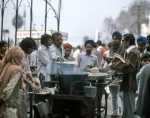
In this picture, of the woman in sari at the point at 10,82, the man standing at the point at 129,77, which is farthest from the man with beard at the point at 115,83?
the woman in sari at the point at 10,82

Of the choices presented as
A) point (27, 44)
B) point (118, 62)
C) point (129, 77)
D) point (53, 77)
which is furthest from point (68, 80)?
point (129, 77)

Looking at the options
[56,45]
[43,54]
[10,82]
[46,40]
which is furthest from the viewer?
[56,45]

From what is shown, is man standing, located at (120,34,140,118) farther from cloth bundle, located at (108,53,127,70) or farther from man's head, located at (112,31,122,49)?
man's head, located at (112,31,122,49)

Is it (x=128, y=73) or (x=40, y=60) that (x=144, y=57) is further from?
(x=40, y=60)

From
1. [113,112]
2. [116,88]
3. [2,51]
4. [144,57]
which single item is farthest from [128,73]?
[2,51]

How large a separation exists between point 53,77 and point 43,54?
1.86m

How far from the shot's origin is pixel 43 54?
862 cm

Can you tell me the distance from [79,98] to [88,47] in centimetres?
347

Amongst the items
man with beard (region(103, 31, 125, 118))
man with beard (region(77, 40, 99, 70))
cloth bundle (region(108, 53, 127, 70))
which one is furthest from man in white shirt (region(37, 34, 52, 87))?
cloth bundle (region(108, 53, 127, 70))

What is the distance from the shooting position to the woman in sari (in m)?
5.10

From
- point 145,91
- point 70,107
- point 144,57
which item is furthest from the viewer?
point 70,107

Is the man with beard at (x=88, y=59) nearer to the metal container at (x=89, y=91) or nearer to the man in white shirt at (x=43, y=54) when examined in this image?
the man in white shirt at (x=43, y=54)

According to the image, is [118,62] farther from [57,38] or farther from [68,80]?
[57,38]

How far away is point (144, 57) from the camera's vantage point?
566 cm
